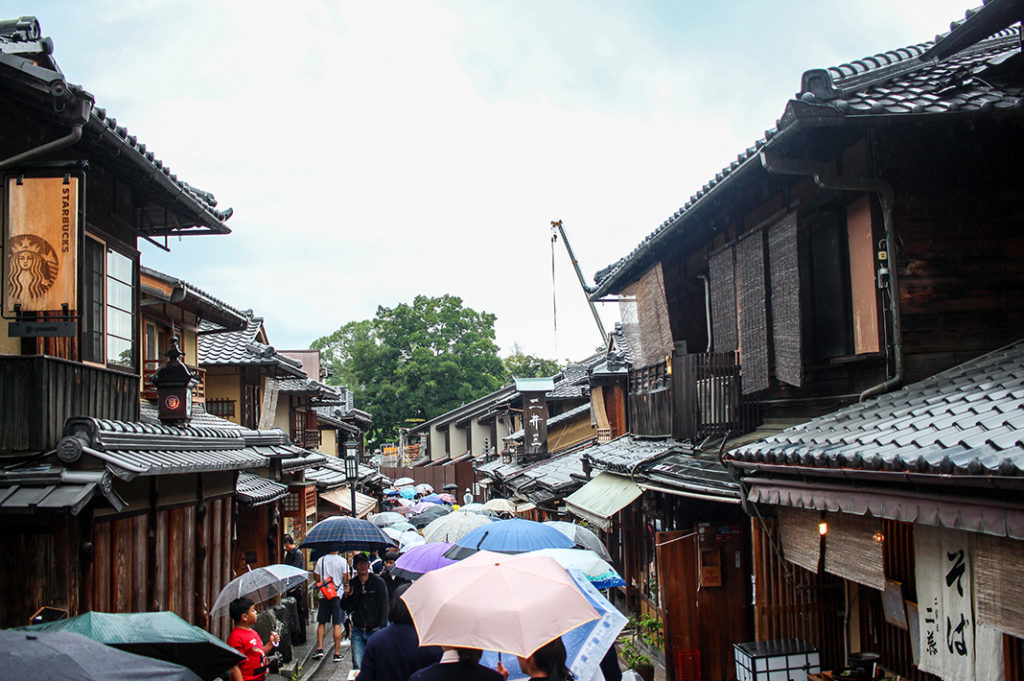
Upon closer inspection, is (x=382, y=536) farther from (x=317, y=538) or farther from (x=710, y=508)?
(x=710, y=508)

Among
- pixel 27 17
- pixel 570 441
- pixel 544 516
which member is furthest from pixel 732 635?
pixel 570 441

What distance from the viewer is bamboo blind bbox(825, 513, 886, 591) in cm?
783

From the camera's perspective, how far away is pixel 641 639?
52.6 feet

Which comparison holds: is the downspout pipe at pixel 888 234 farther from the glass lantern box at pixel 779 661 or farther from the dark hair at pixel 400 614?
the dark hair at pixel 400 614

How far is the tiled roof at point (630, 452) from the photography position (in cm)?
1497

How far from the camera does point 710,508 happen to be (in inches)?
571

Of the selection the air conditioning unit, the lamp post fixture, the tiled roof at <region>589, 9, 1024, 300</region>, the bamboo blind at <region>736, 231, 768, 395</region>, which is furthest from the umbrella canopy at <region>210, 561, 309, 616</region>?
the lamp post fixture

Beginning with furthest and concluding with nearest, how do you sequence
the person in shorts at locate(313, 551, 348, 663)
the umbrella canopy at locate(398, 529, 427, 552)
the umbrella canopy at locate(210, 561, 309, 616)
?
the umbrella canopy at locate(398, 529, 427, 552)
the person in shorts at locate(313, 551, 348, 663)
the umbrella canopy at locate(210, 561, 309, 616)

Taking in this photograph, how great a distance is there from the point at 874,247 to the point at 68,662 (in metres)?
9.27

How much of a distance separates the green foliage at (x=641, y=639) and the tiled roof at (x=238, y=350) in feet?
44.6

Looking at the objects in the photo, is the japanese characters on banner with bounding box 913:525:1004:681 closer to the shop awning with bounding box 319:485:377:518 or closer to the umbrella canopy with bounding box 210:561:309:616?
the umbrella canopy with bounding box 210:561:309:616

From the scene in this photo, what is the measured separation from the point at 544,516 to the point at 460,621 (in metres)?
24.3

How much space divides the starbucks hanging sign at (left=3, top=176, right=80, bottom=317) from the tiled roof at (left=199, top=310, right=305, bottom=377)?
1355 cm

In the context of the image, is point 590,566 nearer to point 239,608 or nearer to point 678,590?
point 678,590
